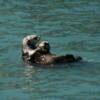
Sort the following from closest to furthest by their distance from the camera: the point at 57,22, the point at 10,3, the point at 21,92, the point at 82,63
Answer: the point at 21,92 → the point at 82,63 → the point at 57,22 → the point at 10,3

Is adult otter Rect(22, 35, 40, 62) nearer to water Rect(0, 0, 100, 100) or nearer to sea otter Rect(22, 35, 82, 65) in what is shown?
sea otter Rect(22, 35, 82, 65)

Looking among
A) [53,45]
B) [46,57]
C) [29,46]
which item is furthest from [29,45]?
[53,45]

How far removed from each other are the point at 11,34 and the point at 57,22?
3.33 m

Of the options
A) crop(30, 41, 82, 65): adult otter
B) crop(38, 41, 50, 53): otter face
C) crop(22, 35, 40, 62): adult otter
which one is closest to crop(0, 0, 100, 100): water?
crop(30, 41, 82, 65): adult otter

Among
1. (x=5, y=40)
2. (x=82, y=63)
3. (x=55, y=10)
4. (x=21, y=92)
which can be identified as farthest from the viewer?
(x=55, y=10)

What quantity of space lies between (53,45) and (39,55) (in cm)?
268

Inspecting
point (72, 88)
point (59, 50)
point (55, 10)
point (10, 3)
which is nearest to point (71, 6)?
point (55, 10)

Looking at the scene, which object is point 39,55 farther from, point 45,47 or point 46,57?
point 46,57

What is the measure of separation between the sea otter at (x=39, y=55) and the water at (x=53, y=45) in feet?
0.74

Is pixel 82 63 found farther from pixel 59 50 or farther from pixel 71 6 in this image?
pixel 71 6

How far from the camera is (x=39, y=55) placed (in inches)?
777

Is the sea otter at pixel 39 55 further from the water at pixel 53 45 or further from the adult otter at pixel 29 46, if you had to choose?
the water at pixel 53 45

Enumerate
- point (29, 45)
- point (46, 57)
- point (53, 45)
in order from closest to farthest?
point (46, 57)
point (29, 45)
point (53, 45)

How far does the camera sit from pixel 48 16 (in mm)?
28688
